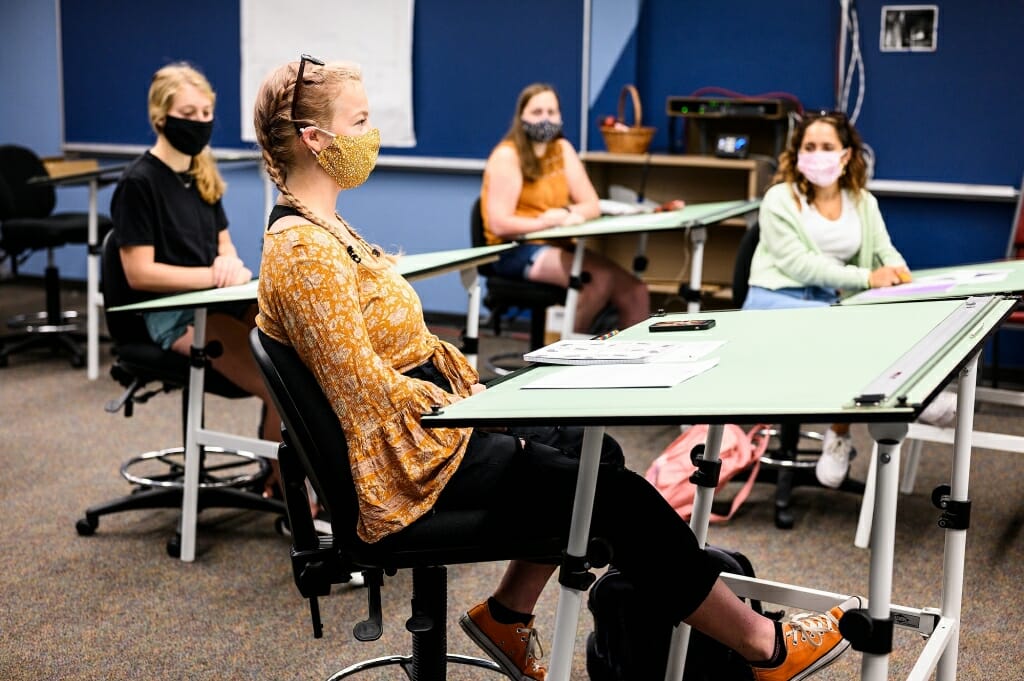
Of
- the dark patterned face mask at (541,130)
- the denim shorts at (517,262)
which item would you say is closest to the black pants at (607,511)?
the denim shorts at (517,262)

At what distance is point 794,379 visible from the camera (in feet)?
4.83

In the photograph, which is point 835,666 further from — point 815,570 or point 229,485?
point 229,485

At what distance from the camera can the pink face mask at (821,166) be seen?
321cm

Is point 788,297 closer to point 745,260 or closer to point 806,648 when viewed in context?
point 745,260

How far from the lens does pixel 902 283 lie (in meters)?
2.85

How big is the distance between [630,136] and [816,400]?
11.9 ft

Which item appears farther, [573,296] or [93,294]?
[93,294]

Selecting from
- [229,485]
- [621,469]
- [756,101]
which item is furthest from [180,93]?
[756,101]

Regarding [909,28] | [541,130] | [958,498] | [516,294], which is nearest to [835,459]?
[958,498]

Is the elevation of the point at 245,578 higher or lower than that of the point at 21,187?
lower

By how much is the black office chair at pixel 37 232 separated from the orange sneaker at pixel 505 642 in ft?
11.4

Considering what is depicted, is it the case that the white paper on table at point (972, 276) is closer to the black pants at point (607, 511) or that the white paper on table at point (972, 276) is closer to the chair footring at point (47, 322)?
the black pants at point (607, 511)

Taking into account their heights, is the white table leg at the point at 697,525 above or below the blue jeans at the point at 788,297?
below

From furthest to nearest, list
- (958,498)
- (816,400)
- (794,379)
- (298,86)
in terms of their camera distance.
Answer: (958,498) < (298,86) < (794,379) < (816,400)
